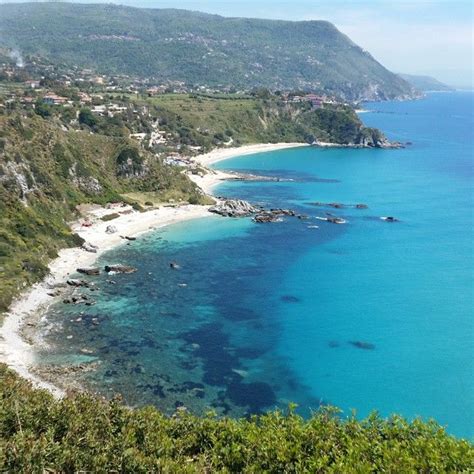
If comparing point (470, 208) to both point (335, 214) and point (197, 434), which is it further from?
point (197, 434)

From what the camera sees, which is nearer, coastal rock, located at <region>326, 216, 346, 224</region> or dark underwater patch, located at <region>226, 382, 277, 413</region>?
dark underwater patch, located at <region>226, 382, 277, 413</region>

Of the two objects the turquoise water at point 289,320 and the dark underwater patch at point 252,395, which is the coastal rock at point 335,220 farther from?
the dark underwater patch at point 252,395

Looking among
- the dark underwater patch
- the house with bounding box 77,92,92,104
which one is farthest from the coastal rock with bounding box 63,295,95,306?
the house with bounding box 77,92,92,104

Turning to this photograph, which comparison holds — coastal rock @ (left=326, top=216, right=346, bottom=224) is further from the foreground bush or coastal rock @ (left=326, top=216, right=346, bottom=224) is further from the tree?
the foreground bush

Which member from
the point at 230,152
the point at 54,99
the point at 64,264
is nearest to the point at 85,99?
the point at 54,99

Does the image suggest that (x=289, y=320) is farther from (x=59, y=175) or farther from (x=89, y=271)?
(x=59, y=175)

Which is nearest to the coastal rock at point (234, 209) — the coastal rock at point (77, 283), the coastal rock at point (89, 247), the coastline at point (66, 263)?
the coastline at point (66, 263)
